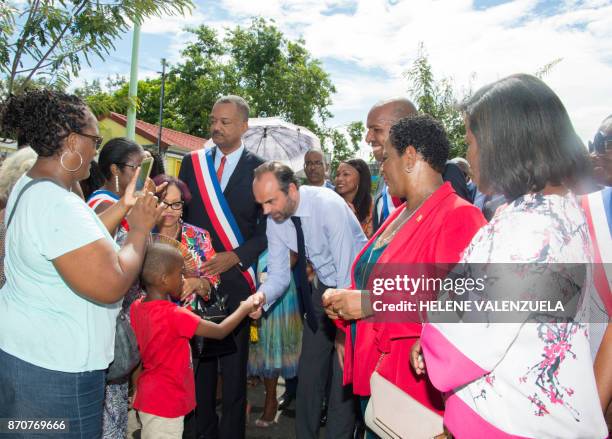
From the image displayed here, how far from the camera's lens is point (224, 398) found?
3764 millimetres

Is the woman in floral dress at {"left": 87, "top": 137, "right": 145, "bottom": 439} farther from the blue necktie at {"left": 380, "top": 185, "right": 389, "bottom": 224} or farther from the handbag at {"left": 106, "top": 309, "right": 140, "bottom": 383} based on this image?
the blue necktie at {"left": 380, "top": 185, "right": 389, "bottom": 224}

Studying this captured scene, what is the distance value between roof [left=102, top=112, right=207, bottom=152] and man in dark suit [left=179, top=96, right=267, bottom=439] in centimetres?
2224

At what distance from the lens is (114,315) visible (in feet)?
7.22

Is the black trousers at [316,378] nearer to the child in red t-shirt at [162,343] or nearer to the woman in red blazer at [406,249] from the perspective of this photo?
the child in red t-shirt at [162,343]

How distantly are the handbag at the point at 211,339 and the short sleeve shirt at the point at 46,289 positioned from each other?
54.5 inches

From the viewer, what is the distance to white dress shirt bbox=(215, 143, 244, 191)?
4.12 metres

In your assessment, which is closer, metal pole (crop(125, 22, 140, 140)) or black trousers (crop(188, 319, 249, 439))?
black trousers (crop(188, 319, 249, 439))

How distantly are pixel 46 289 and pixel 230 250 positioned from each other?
80.3 inches

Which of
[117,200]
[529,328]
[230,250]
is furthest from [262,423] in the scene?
[529,328]

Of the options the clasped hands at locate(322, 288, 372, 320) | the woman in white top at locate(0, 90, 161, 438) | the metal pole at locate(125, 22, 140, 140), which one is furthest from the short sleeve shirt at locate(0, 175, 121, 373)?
the metal pole at locate(125, 22, 140, 140)

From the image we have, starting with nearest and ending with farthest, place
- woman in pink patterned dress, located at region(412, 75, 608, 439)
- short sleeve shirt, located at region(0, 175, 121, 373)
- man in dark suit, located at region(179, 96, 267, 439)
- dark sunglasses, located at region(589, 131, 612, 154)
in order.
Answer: woman in pink patterned dress, located at region(412, 75, 608, 439) < short sleeve shirt, located at region(0, 175, 121, 373) < dark sunglasses, located at region(589, 131, 612, 154) < man in dark suit, located at region(179, 96, 267, 439)

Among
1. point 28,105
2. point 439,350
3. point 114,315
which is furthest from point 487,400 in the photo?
point 28,105

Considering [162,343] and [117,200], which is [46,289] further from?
[117,200]

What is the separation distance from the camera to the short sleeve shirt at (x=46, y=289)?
188 cm
